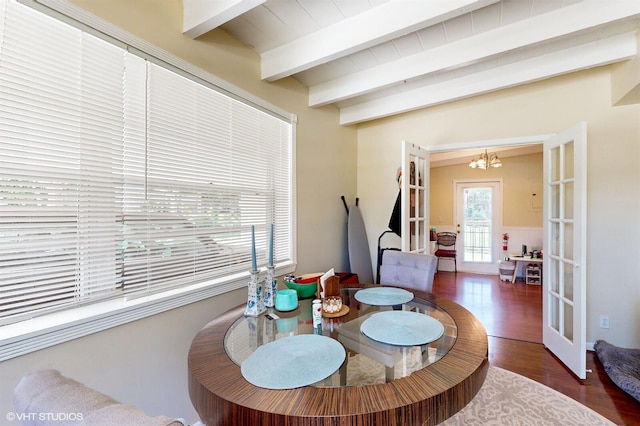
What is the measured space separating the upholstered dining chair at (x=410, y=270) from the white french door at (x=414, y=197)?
2.32 feet

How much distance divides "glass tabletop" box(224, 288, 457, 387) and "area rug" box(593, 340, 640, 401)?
1777 millimetres

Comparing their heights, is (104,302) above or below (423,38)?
below

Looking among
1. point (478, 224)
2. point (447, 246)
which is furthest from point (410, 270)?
point (478, 224)

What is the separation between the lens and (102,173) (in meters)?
1.39

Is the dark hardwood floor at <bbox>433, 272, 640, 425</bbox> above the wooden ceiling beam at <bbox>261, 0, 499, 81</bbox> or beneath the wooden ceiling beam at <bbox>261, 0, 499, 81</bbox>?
beneath

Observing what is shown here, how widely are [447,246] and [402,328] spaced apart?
577 centimetres

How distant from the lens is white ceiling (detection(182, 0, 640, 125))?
1714mm

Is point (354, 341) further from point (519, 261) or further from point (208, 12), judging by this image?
point (519, 261)

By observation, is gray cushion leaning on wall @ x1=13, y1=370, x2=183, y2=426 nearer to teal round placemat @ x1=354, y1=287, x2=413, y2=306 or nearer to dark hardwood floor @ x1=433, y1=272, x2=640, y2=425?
teal round placemat @ x1=354, y1=287, x2=413, y2=306

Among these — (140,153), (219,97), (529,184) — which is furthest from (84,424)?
(529,184)

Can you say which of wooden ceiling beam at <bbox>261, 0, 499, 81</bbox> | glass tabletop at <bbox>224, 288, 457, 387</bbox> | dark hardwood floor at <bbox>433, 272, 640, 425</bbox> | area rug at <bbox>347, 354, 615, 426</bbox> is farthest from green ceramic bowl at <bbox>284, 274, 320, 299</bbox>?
dark hardwood floor at <bbox>433, 272, 640, 425</bbox>

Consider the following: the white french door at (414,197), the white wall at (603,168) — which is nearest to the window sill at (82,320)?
the white french door at (414,197)

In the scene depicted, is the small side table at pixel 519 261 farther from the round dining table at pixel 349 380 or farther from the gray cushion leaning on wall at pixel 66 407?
the gray cushion leaning on wall at pixel 66 407

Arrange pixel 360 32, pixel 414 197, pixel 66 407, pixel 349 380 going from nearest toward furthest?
pixel 66 407 < pixel 349 380 < pixel 360 32 < pixel 414 197
